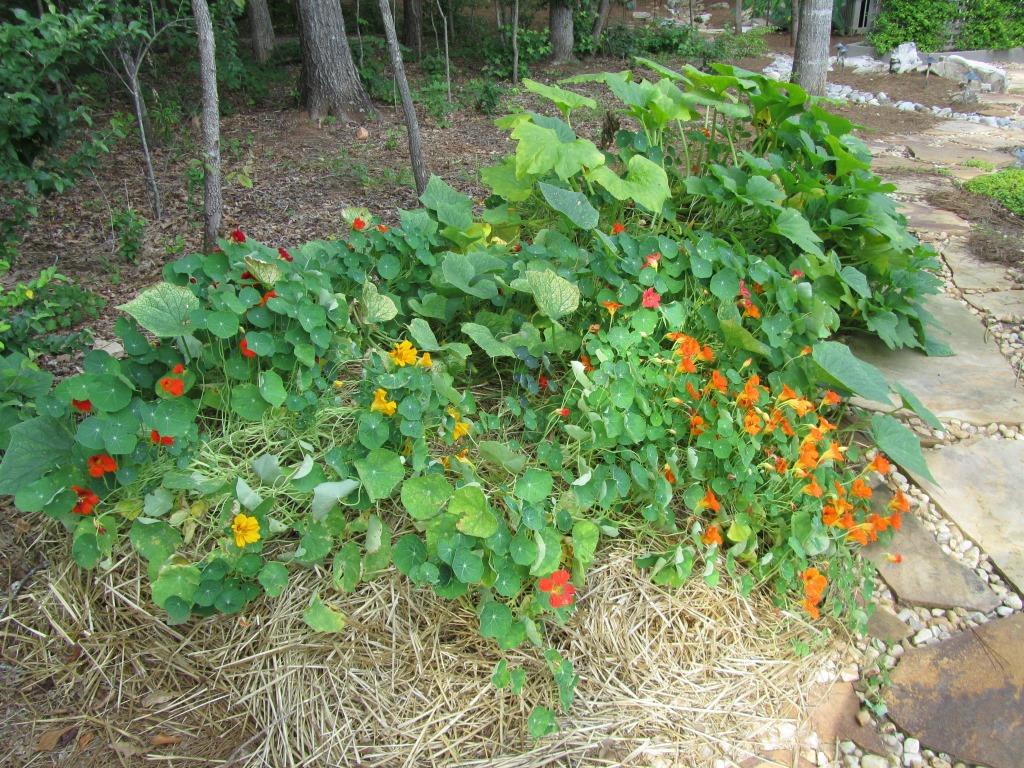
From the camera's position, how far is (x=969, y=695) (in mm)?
1631

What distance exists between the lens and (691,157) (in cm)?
304

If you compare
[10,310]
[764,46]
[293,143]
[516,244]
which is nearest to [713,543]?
[516,244]

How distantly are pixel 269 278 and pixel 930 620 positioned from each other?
1.84m

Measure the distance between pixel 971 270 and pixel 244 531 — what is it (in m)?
3.29

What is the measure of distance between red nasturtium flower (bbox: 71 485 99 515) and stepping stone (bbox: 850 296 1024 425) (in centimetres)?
218

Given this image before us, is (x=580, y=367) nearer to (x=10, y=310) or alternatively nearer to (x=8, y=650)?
(x=8, y=650)

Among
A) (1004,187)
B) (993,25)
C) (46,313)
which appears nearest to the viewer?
(46,313)

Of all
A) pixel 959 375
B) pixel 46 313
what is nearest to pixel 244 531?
pixel 46 313

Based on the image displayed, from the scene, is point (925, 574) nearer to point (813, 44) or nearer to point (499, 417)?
point (499, 417)

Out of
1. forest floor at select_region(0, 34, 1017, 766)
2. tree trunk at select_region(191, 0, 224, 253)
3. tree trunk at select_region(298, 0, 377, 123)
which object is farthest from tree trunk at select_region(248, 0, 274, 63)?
tree trunk at select_region(191, 0, 224, 253)

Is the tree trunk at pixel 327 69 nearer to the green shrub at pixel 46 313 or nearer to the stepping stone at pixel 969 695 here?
the green shrub at pixel 46 313

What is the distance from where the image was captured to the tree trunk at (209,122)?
8.48 feet

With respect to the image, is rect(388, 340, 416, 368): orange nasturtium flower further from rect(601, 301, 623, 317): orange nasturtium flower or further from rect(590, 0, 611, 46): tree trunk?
rect(590, 0, 611, 46): tree trunk

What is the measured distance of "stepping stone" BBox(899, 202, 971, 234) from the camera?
146 inches
